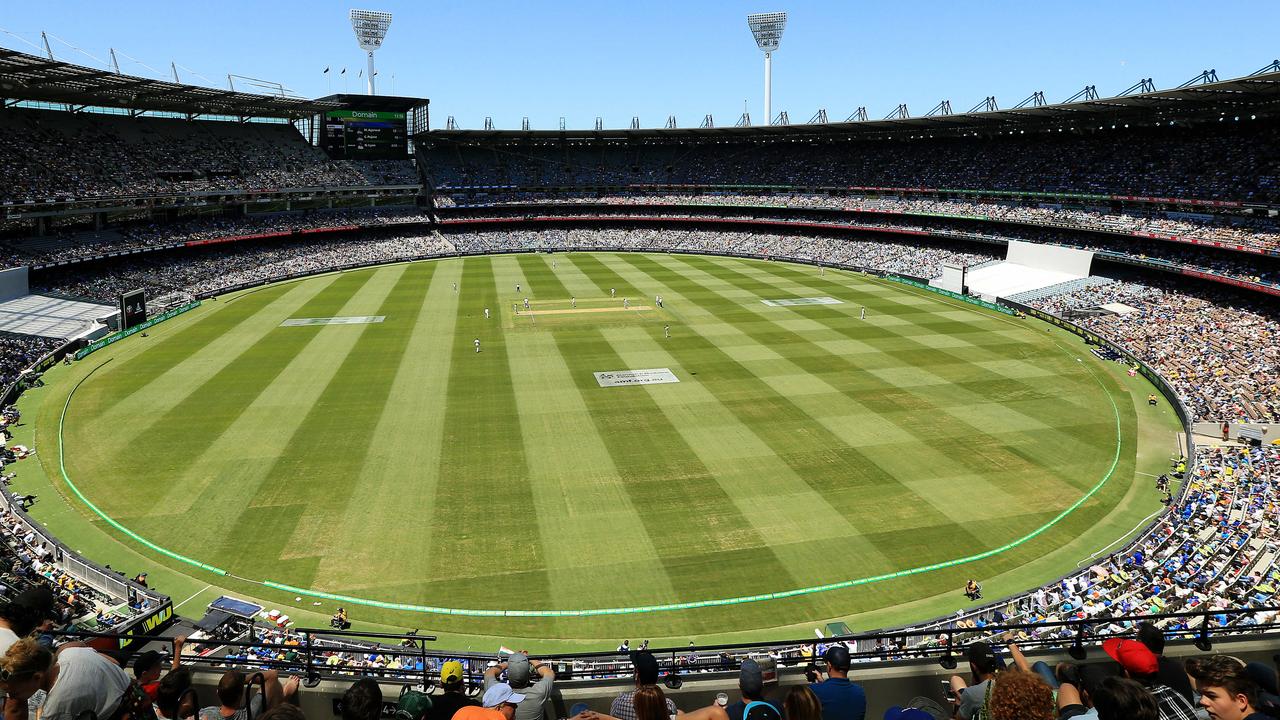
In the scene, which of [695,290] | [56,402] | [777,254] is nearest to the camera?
[56,402]

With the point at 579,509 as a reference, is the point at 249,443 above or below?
above

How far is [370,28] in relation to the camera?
3861 inches

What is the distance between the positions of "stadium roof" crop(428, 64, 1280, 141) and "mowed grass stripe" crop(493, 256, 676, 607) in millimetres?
42447

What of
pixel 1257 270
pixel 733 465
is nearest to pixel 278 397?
pixel 733 465

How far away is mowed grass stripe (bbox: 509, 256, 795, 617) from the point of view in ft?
65.0

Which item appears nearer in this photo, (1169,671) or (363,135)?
(1169,671)

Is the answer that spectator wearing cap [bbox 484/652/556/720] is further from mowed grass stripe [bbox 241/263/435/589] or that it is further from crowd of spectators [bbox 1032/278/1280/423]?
crowd of spectators [bbox 1032/278/1280/423]

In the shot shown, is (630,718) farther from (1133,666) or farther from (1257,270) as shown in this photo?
(1257,270)

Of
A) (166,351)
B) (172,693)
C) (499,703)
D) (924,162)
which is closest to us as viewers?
(172,693)

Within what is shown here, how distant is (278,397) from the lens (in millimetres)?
33875

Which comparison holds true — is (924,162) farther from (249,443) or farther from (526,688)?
(526,688)

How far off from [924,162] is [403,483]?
71131mm

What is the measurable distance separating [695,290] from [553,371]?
25.7 metres

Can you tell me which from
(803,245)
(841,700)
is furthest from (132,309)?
(803,245)
